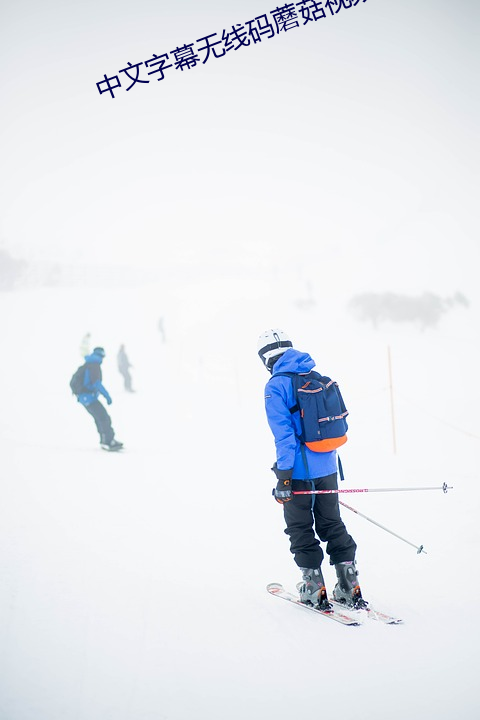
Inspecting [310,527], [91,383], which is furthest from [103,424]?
[310,527]

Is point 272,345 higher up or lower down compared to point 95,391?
higher up

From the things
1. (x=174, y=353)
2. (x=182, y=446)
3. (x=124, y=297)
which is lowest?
(x=182, y=446)

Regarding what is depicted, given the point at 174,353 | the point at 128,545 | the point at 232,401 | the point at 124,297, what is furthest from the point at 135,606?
the point at 124,297

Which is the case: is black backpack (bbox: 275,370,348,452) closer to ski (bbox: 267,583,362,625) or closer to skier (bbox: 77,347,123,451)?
ski (bbox: 267,583,362,625)

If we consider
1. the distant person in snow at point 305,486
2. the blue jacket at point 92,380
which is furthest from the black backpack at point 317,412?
the blue jacket at point 92,380

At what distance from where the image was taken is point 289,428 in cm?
288

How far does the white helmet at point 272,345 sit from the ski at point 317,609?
185 centimetres

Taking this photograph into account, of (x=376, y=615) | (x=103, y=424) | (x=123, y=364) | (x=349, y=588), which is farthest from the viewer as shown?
(x=123, y=364)

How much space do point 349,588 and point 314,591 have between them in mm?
281

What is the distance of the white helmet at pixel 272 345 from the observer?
10.4ft

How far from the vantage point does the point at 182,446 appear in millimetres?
8438

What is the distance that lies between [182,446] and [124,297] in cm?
3315

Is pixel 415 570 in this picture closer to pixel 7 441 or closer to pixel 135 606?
pixel 135 606

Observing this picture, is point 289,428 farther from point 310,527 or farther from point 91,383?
point 91,383
